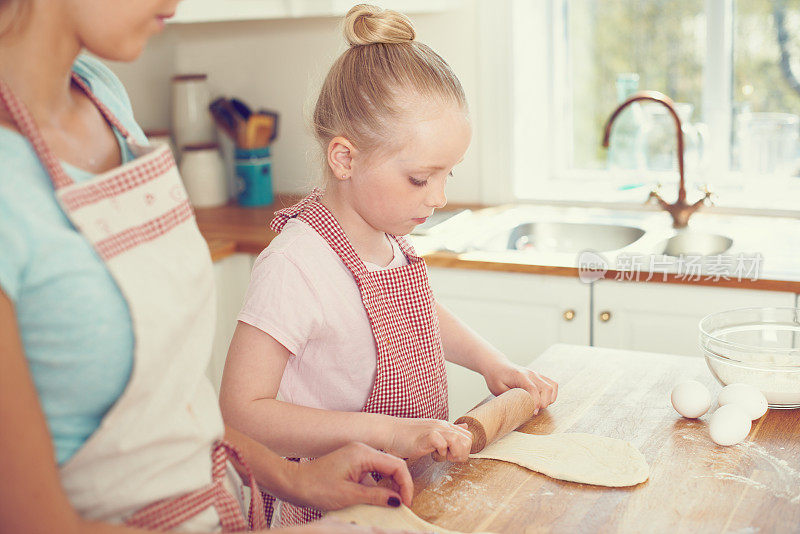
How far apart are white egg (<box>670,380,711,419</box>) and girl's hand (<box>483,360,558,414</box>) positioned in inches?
6.8

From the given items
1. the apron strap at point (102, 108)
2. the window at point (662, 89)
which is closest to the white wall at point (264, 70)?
the window at point (662, 89)

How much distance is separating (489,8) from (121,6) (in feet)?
6.39

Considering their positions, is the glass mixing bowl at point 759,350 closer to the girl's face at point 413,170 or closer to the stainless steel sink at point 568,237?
the girl's face at point 413,170

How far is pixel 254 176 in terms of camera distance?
2.75 meters

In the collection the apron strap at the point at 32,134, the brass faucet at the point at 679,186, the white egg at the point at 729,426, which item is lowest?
the white egg at the point at 729,426

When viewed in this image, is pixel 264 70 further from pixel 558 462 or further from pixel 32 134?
pixel 32 134

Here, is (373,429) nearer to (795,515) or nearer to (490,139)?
(795,515)

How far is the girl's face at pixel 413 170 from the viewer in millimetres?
1234

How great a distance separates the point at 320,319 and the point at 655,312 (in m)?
1.02

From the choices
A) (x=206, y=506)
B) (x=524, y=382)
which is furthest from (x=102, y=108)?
(x=524, y=382)

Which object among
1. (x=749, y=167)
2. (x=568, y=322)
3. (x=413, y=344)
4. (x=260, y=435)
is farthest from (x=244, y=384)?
(x=749, y=167)

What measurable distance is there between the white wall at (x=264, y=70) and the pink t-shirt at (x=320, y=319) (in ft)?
4.85

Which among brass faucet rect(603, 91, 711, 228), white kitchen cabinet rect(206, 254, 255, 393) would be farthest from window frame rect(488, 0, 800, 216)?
white kitchen cabinet rect(206, 254, 255, 393)

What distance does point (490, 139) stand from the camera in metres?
2.62
